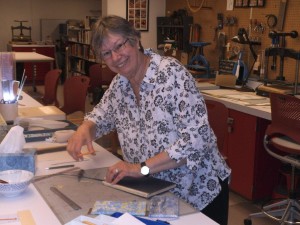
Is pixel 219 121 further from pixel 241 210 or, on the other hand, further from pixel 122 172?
pixel 241 210

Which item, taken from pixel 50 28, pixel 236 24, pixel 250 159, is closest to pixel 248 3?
pixel 236 24

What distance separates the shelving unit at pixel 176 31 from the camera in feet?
16.2

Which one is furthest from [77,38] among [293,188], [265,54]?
[293,188]

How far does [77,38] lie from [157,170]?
7.73m

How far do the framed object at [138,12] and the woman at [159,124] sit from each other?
149 inches

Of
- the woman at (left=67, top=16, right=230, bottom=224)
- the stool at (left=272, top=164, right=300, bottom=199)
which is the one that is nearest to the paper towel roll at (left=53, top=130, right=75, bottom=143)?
the woman at (left=67, top=16, right=230, bottom=224)

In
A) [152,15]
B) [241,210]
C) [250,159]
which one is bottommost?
[241,210]

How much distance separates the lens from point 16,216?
1289mm

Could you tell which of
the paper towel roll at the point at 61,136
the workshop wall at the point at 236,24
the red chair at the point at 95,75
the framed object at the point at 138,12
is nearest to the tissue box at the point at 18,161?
the paper towel roll at the point at 61,136

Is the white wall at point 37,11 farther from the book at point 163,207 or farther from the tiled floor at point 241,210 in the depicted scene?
the book at point 163,207

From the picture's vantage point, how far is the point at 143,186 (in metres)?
1.47

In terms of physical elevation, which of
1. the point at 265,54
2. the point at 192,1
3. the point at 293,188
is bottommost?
the point at 293,188

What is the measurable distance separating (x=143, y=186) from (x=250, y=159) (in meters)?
1.96

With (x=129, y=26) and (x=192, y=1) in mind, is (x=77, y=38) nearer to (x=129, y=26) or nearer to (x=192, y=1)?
(x=192, y=1)
